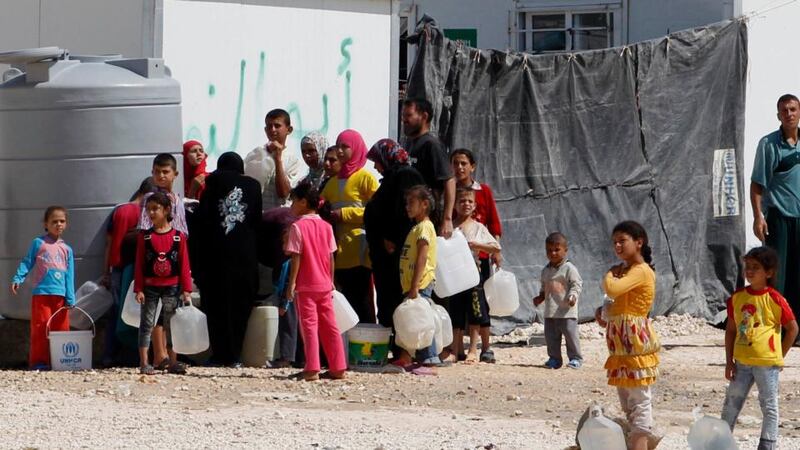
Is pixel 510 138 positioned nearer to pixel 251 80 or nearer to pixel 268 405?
pixel 251 80

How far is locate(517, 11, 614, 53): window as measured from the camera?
17141mm

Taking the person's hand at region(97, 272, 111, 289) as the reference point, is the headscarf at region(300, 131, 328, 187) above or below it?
above

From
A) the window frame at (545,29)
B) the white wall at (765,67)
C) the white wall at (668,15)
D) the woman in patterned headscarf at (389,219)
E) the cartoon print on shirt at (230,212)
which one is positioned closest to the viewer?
the woman in patterned headscarf at (389,219)

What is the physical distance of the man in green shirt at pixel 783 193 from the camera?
11586mm

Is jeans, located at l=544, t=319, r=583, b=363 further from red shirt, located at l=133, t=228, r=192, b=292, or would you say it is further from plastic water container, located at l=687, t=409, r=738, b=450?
plastic water container, located at l=687, t=409, r=738, b=450

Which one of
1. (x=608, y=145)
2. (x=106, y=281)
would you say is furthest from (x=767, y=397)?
(x=608, y=145)

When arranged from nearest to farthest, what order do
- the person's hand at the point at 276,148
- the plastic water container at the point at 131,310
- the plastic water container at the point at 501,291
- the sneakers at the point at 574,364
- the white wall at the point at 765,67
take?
the plastic water container at the point at 131,310
the person's hand at the point at 276,148
the sneakers at the point at 574,364
the plastic water container at the point at 501,291
the white wall at the point at 765,67

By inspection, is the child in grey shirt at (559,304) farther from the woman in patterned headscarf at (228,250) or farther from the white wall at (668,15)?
the white wall at (668,15)

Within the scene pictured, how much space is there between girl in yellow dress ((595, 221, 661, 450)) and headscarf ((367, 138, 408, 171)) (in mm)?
3173

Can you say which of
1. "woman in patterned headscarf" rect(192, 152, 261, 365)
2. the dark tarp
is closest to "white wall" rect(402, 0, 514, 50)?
the dark tarp

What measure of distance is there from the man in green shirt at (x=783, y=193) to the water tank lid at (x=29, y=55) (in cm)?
507

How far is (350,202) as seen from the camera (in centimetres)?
1084

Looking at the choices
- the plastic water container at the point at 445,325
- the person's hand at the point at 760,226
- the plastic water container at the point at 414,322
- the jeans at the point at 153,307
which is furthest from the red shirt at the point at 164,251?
the person's hand at the point at 760,226

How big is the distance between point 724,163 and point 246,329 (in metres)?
5.54
